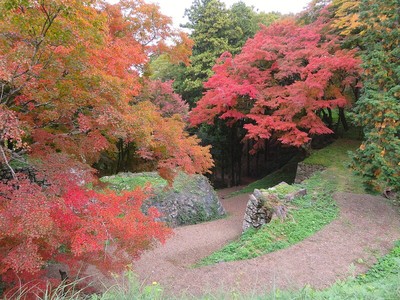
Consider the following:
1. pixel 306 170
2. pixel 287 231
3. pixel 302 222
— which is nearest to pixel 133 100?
pixel 287 231

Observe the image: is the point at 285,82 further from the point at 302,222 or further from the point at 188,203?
the point at 302,222

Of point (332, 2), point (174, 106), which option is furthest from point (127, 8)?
point (332, 2)

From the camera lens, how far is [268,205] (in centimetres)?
925

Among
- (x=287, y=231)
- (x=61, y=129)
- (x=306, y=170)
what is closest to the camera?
(x=61, y=129)

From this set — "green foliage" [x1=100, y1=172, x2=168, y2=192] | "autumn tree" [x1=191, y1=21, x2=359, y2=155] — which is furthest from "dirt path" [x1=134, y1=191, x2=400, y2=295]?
"autumn tree" [x1=191, y1=21, x2=359, y2=155]

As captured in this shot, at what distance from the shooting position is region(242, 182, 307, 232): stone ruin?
9164 mm

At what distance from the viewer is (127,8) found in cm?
904

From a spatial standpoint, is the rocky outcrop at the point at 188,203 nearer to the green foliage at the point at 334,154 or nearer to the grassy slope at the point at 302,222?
A: the grassy slope at the point at 302,222

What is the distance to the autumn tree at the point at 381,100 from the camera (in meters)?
8.97

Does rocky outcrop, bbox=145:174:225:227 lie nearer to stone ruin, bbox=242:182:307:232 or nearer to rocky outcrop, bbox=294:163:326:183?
stone ruin, bbox=242:182:307:232

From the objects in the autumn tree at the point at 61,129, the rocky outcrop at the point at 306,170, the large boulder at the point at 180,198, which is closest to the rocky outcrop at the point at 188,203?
the large boulder at the point at 180,198

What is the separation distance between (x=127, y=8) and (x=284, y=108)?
7324 mm

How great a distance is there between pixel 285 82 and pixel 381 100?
5765mm

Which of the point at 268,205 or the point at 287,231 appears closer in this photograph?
the point at 287,231
